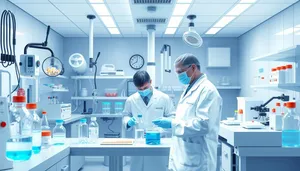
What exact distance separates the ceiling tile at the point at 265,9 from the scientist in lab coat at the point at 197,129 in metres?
2.06

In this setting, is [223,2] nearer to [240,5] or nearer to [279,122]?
[240,5]

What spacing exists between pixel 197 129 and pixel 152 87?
1229 mm

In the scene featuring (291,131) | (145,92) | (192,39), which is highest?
(192,39)

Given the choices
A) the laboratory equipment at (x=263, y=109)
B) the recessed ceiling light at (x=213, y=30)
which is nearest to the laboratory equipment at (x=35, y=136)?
the laboratory equipment at (x=263, y=109)

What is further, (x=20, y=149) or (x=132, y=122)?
(x=132, y=122)

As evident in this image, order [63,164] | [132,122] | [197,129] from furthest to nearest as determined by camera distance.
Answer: [132,122], [63,164], [197,129]

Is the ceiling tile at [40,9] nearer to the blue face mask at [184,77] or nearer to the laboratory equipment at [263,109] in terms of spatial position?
the blue face mask at [184,77]

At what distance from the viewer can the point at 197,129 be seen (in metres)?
1.70

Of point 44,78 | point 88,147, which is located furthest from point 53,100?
point 88,147

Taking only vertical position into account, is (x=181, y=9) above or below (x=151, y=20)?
above

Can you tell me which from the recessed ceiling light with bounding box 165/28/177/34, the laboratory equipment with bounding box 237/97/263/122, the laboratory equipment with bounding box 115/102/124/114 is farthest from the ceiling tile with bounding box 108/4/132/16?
the laboratory equipment with bounding box 237/97/263/122

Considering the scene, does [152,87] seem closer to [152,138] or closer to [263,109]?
[152,138]

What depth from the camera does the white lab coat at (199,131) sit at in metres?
1.73

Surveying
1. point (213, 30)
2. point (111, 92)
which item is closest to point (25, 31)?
point (111, 92)
